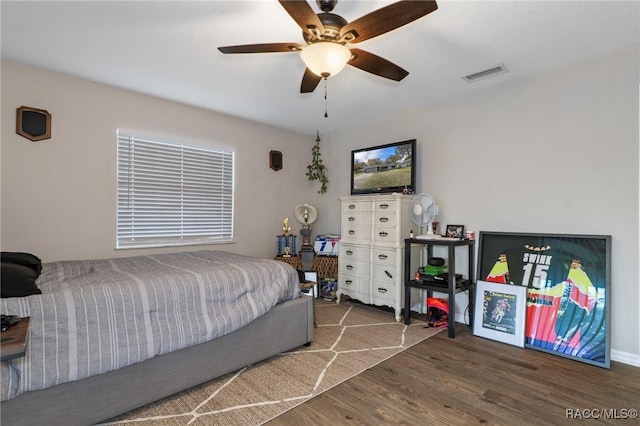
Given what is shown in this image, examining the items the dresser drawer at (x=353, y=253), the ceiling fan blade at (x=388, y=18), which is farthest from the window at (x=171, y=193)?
the ceiling fan blade at (x=388, y=18)

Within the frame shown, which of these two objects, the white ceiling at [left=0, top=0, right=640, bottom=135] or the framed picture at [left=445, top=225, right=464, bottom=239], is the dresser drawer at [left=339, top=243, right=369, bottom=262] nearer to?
the framed picture at [left=445, top=225, right=464, bottom=239]

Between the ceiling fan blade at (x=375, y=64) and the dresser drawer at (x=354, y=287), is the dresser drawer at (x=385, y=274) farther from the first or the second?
the ceiling fan blade at (x=375, y=64)

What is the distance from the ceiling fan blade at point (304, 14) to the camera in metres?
1.46

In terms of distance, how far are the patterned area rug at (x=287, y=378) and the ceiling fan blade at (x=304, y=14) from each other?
6.89 ft

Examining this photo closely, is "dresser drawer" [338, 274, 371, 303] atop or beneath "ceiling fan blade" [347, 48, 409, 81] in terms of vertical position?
beneath

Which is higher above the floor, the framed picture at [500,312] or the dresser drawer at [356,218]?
the dresser drawer at [356,218]

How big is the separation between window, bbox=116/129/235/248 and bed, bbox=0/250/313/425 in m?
0.87

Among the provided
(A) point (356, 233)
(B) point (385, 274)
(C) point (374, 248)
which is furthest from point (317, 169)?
(B) point (385, 274)

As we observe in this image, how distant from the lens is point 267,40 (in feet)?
7.75

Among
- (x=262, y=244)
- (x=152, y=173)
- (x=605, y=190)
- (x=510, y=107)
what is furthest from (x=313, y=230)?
(x=605, y=190)

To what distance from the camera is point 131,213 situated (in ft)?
11.0

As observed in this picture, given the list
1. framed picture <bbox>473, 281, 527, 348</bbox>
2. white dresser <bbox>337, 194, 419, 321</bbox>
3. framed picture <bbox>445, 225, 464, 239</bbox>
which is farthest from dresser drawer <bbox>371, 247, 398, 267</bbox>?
framed picture <bbox>473, 281, 527, 348</bbox>

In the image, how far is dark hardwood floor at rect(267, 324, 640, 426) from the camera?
178 cm

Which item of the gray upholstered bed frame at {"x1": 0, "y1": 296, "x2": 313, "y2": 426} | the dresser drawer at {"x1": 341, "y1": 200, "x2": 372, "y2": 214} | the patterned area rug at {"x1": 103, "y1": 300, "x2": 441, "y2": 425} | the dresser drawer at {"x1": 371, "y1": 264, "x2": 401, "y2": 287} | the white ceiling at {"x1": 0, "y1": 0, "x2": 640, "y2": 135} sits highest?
the white ceiling at {"x1": 0, "y1": 0, "x2": 640, "y2": 135}
